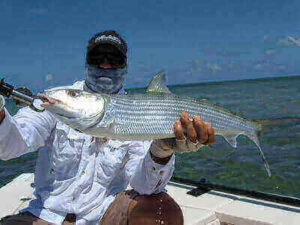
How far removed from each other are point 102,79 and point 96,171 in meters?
1.05

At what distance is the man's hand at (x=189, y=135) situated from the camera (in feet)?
11.0

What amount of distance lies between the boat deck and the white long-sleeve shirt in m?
1.34

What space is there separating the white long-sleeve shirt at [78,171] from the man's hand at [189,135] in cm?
33

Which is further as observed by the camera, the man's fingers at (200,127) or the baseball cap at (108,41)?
the baseball cap at (108,41)

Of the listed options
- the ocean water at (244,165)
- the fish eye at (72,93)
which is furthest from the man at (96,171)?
the ocean water at (244,165)

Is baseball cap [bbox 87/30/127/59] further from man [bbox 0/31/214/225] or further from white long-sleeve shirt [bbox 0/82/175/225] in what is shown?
white long-sleeve shirt [bbox 0/82/175/225]

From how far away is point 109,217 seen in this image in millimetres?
3812

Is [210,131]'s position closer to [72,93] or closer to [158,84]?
[158,84]

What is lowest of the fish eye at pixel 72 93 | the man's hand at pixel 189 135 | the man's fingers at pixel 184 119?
the man's hand at pixel 189 135

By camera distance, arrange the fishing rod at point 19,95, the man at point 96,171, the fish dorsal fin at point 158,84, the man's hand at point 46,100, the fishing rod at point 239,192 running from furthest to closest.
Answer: the fishing rod at point 239,192, the man at point 96,171, the fish dorsal fin at point 158,84, the fishing rod at point 19,95, the man's hand at point 46,100

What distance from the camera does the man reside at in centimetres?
371

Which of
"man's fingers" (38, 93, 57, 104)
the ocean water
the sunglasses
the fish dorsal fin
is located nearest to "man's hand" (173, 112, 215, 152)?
the fish dorsal fin

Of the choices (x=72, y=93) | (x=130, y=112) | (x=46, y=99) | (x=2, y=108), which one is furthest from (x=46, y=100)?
(x=130, y=112)

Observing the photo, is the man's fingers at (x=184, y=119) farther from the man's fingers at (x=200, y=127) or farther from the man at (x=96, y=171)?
the man at (x=96, y=171)
